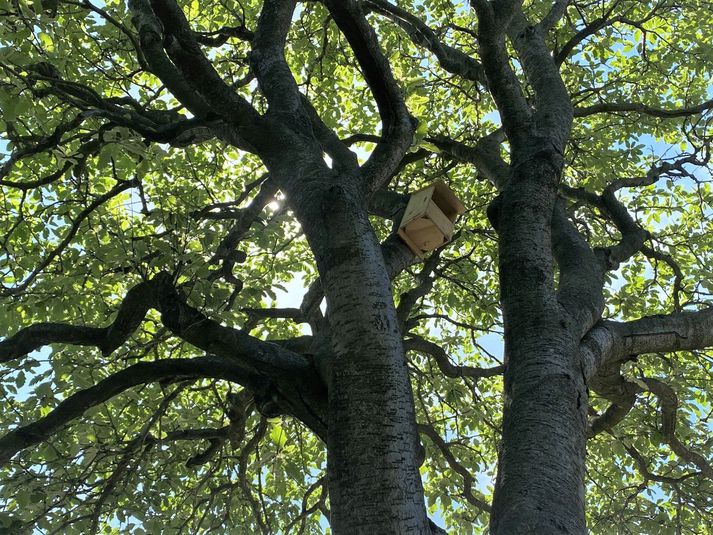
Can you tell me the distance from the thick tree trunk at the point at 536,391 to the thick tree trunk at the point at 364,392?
43 centimetres

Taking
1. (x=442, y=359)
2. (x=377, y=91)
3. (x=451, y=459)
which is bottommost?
(x=451, y=459)

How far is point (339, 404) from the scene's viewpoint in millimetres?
2330

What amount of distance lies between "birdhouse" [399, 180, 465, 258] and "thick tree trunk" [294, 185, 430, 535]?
105 cm

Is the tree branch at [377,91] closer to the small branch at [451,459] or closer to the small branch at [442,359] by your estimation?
the small branch at [442,359]

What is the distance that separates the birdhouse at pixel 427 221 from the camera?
3.86 meters

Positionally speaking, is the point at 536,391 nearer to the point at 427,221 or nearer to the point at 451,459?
the point at 427,221

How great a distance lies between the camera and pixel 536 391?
2.58 metres

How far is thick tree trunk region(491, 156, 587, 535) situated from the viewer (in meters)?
2.22

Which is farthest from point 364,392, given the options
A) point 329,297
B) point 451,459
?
point 451,459

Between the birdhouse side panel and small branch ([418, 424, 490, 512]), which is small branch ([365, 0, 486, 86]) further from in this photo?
small branch ([418, 424, 490, 512])

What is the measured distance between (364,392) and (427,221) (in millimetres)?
1794

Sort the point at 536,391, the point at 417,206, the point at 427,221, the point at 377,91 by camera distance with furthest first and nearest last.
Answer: the point at 417,206
the point at 427,221
the point at 377,91
the point at 536,391

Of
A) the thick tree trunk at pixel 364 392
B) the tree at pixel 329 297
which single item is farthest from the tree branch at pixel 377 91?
the thick tree trunk at pixel 364 392

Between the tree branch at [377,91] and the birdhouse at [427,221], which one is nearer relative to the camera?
the tree branch at [377,91]
